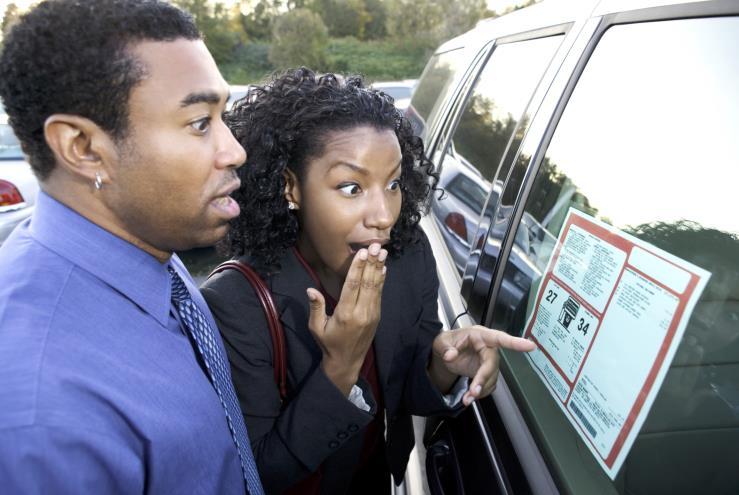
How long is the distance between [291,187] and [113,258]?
62cm

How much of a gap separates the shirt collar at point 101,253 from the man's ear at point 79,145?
0.09 metres

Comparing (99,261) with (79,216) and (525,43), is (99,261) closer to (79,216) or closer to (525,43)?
(79,216)

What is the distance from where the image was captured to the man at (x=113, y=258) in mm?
792

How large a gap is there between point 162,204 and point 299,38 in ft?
113

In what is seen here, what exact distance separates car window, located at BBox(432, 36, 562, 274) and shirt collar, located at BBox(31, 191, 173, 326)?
116 centimetres

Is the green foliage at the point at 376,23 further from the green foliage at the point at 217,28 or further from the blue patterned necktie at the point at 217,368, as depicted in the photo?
the blue patterned necktie at the point at 217,368

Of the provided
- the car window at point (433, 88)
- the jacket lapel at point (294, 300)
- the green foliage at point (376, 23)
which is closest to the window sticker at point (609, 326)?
the jacket lapel at point (294, 300)

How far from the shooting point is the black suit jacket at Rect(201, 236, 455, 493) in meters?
1.31

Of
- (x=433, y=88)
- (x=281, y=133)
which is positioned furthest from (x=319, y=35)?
(x=281, y=133)

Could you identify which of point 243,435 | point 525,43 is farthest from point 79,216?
point 525,43

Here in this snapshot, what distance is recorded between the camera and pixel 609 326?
1.01m

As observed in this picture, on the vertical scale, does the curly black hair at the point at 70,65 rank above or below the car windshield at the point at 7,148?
above

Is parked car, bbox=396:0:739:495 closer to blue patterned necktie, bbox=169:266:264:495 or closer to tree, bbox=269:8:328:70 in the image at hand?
blue patterned necktie, bbox=169:266:264:495

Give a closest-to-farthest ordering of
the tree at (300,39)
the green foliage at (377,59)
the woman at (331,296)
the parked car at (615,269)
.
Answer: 1. the parked car at (615,269)
2. the woman at (331,296)
3. the tree at (300,39)
4. the green foliage at (377,59)
